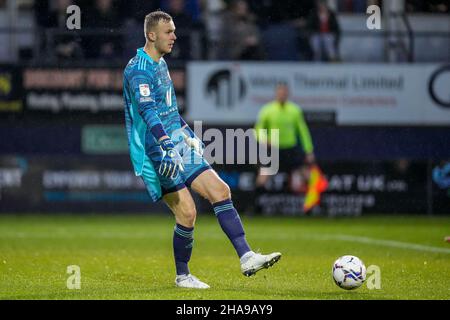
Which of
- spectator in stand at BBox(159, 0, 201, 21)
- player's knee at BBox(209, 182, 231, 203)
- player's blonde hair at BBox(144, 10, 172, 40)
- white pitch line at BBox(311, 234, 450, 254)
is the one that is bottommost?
white pitch line at BBox(311, 234, 450, 254)

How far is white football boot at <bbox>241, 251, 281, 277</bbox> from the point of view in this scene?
8.36 m

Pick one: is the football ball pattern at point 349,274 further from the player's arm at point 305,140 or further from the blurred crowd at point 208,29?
the blurred crowd at point 208,29

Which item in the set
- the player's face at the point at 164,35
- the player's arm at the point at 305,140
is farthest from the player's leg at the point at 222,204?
the player's arm at the point at 305,140

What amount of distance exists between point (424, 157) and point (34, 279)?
1164 cm

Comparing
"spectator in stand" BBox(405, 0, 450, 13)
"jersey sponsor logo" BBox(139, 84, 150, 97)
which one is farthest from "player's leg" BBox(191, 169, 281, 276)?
"spectator in stand" BBox(405, 0, 450, 13)

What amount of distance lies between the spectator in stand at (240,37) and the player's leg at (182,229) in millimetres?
11023

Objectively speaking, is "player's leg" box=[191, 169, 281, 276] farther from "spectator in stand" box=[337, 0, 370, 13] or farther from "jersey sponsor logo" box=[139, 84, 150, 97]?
"spectator in stand" box=[337, 0, 370, 13]

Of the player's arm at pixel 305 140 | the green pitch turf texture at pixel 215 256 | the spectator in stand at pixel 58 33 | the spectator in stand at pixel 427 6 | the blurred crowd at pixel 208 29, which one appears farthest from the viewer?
the spectator in stand at pixel 427 6

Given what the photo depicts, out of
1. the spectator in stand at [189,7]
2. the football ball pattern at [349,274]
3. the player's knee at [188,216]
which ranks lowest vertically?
the football ball pattern at [349,274]

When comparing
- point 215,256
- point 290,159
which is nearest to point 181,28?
point 290,159

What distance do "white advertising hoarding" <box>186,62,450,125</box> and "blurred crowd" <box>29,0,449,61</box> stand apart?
1.63ft

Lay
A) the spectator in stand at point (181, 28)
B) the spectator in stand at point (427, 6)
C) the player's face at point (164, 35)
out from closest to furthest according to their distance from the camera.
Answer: the player's face at point (164, 35), the spectator in stand at point (181, 28), the spectator in stand at point (427, 6)

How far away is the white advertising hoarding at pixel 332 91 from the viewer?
19.3 m
